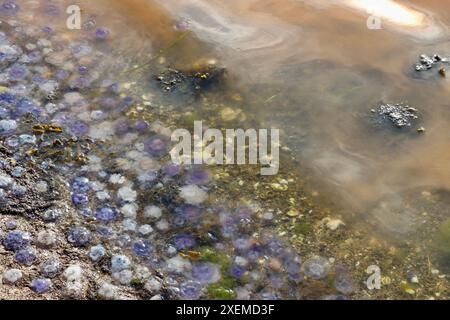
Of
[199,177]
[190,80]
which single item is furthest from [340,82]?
[199,177]

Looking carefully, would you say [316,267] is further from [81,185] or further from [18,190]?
[18,190]

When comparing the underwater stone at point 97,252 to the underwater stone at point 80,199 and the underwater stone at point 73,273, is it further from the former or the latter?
the underwater stone at point 80,199

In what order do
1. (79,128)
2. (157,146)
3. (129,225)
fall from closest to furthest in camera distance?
1. (129,225)
2. (157,146)
3. (79,128)

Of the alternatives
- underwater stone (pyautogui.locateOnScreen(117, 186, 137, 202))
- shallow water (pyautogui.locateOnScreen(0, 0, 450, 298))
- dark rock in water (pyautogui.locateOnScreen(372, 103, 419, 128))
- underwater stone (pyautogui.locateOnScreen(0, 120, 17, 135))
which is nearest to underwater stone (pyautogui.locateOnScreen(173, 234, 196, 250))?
shallow water (pyautogui.locateOnScreen(0, 0, 450, 298))

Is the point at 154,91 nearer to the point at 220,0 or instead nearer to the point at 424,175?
the point at 220,0

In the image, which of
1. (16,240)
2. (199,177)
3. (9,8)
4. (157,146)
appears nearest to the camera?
(16,240)

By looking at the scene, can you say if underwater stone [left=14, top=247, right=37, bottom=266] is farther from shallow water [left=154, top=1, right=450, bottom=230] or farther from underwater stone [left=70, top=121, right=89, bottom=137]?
shallow water [left=154, top=1, right=450, bottom=230]

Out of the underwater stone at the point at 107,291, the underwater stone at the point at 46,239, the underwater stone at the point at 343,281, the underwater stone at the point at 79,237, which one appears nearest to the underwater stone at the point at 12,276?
the underwater stone at the point at 46,239
